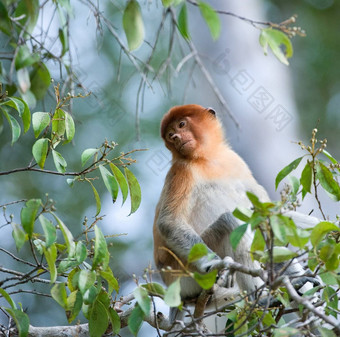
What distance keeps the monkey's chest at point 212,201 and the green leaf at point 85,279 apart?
1947 millimetres

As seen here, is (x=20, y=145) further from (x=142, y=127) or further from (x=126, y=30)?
(x=126, y=30)

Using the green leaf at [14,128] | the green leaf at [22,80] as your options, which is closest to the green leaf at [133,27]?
the green leaf at [22,80]

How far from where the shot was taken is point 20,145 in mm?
8445

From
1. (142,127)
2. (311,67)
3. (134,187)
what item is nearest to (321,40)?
(311,67)

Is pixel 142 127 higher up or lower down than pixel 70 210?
higher up

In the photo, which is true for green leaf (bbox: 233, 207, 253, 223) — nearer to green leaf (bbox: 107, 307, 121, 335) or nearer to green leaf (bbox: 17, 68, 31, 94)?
green leaf (bbox: 17, 68, 31, 94)

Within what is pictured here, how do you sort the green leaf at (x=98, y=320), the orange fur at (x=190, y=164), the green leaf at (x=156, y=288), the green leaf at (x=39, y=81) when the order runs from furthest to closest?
1. the orange fur at (x=190, y=164)
2. the green leaf at (x=98, y=320)
3. the green leaf at (x=39, y=81)
4. the green leaf at (x=156, y=288)

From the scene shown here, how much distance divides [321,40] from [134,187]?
29.6 ft

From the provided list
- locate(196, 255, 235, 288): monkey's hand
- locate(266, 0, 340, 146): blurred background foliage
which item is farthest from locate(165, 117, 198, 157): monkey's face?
locate(266, 0, 340, 146): blurred background foliage

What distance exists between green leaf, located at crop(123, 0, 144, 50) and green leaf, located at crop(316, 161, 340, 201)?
123 centimetres

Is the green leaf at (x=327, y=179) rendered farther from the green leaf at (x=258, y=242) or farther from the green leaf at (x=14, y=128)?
the green leaf at (x=14, y=128)

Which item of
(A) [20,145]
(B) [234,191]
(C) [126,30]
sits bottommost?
(A) [20,145]

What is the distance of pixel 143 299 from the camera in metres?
2.40

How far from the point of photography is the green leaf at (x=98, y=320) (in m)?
2.85
